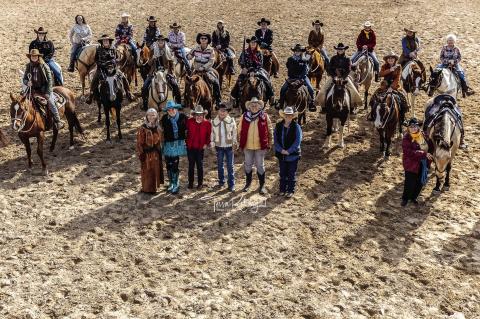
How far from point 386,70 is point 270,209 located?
5.14 m

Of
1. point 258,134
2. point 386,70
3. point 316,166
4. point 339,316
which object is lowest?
point 339,316

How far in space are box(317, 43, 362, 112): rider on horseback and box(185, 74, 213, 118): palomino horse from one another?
9.11 ft

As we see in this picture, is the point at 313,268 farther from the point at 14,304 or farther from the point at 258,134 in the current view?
the point at 14,304

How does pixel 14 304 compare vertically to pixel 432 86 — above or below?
below

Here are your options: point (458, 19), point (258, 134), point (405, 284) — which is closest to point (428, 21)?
point (458, 19)

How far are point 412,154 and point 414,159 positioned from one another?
106mm

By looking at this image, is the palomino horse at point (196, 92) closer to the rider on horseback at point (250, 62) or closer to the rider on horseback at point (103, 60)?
the rider on horseback at point (250, 62)

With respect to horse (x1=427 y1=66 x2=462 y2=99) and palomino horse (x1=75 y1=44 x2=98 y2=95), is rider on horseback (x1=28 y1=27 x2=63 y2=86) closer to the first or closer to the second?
palomino horse (x1=75 y1=44 x2=98 y2=95)

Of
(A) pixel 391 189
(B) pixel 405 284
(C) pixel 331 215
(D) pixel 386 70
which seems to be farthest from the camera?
(D) pixel 386 70

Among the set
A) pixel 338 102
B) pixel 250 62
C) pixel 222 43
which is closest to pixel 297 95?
pixel 338 102

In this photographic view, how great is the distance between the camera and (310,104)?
1404 cm

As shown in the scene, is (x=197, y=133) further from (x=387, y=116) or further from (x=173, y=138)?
(x=387, y=116)

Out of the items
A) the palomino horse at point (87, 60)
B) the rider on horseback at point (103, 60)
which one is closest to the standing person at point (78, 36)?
the palomino horse at point (87, 60)

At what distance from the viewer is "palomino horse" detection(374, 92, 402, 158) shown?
41.3 feet
